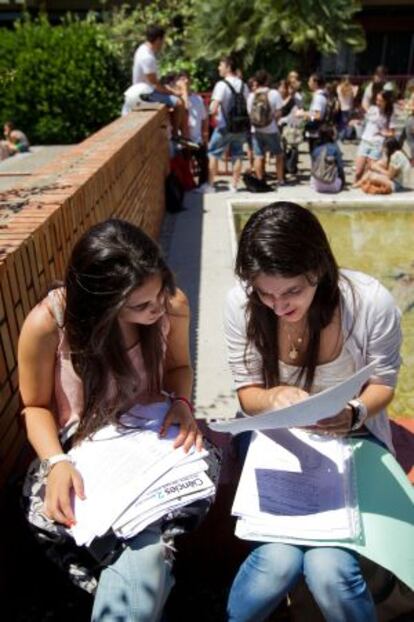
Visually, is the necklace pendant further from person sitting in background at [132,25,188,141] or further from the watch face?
person sitting in background at [132,25,188,141]

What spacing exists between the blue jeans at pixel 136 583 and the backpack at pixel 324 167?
7.41m

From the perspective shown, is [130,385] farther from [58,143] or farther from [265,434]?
[58,143]

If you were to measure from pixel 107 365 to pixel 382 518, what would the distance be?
97 cm

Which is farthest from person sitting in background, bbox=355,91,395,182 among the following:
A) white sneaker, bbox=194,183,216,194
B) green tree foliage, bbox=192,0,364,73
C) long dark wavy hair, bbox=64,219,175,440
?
green tree foliage, bbox=192,0,364,73

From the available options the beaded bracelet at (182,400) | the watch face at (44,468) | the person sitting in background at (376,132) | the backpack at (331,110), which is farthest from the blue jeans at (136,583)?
the backpack at (331,110)

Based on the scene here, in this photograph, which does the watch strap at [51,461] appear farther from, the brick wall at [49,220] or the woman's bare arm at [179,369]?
the woman's bare arm at [179,369]

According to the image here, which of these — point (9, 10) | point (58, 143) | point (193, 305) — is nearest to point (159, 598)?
point (193, 305)

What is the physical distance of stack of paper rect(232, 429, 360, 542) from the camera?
1793mm

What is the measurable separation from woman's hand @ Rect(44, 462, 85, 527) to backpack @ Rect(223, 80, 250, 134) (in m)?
7.73

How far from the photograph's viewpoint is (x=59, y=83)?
1177cm

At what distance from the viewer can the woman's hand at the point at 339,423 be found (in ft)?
6.53

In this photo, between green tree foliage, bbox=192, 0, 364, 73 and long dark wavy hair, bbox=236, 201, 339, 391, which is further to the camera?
green tree foliage, bbox=192, 0, 364, 73

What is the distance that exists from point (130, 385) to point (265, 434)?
Result: 0.49 m

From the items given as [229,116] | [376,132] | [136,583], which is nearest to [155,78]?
[229,116]
